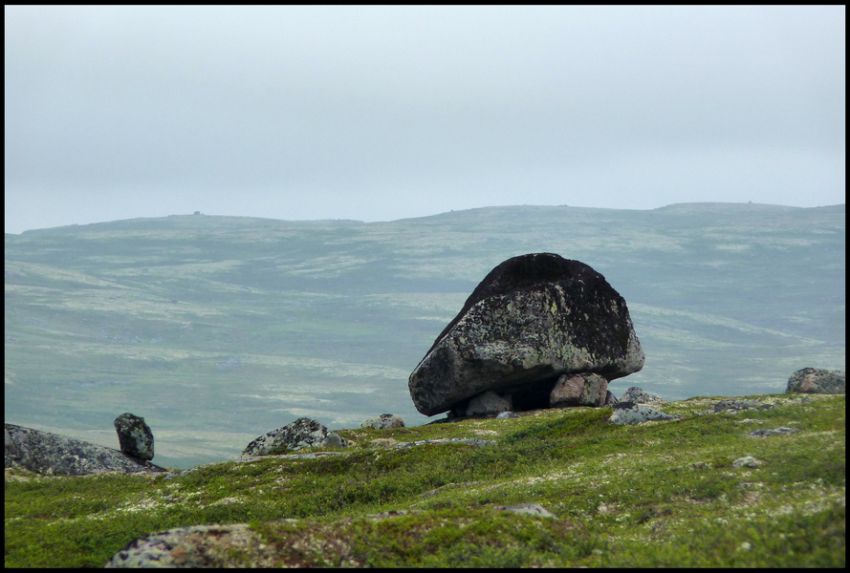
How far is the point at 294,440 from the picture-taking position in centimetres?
6512

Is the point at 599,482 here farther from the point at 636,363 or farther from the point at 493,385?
the point at 636,363

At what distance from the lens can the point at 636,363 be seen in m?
78.4

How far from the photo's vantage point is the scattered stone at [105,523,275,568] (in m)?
24.9

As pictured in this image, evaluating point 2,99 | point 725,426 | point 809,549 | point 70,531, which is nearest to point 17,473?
point 70,531

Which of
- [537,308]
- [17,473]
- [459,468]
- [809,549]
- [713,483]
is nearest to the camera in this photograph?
[809,549]

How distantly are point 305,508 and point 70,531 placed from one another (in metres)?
10.2

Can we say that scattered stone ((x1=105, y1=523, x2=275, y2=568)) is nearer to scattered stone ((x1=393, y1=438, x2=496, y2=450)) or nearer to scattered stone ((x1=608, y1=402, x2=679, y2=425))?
scattered stone ((x1=393, y1=438, x2=496, y2=450))

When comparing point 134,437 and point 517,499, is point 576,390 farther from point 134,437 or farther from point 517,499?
point 517,499

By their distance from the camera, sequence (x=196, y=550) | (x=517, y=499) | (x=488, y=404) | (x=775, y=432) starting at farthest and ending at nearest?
(x=488, y=404), (x=775, y=432), (x=517, y=499), (x=196, y=550)

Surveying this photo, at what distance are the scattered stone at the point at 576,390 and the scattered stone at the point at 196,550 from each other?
49.8 metres

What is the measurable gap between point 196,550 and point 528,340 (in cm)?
4988

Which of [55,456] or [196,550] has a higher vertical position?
[196,550]

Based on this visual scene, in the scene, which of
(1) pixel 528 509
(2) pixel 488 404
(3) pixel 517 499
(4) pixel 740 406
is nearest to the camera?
→ (1) pixel 528 509

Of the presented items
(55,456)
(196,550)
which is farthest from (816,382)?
(196,550)
